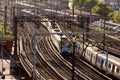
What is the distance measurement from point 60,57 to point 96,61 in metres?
3.46

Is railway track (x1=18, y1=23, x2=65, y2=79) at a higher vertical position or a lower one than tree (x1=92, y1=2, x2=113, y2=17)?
lower

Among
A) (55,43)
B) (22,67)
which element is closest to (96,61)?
(22,67)

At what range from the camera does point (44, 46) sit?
2598 centimetres

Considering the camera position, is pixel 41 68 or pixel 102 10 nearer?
pixel 41 68

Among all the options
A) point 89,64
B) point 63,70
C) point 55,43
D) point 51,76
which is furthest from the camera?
point 55,43

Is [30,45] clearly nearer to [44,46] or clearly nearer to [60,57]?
[44,46]

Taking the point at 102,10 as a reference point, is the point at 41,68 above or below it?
below

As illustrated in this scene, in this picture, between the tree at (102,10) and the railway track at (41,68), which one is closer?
the railway track at (41,68)

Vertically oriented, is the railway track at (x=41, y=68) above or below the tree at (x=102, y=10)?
below

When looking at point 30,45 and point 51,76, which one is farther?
point 30,45

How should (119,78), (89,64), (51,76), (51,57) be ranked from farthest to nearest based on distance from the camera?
(51,57) → (89,64) → (51,76) → (119,78)

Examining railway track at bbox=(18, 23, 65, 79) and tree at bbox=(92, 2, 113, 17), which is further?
tree at bbox=(92, 2, 113, 17)

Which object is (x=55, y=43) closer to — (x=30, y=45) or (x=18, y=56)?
(x=30, y=45)

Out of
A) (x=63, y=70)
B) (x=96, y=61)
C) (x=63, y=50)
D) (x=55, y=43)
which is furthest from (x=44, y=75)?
(x=55, y=43)
